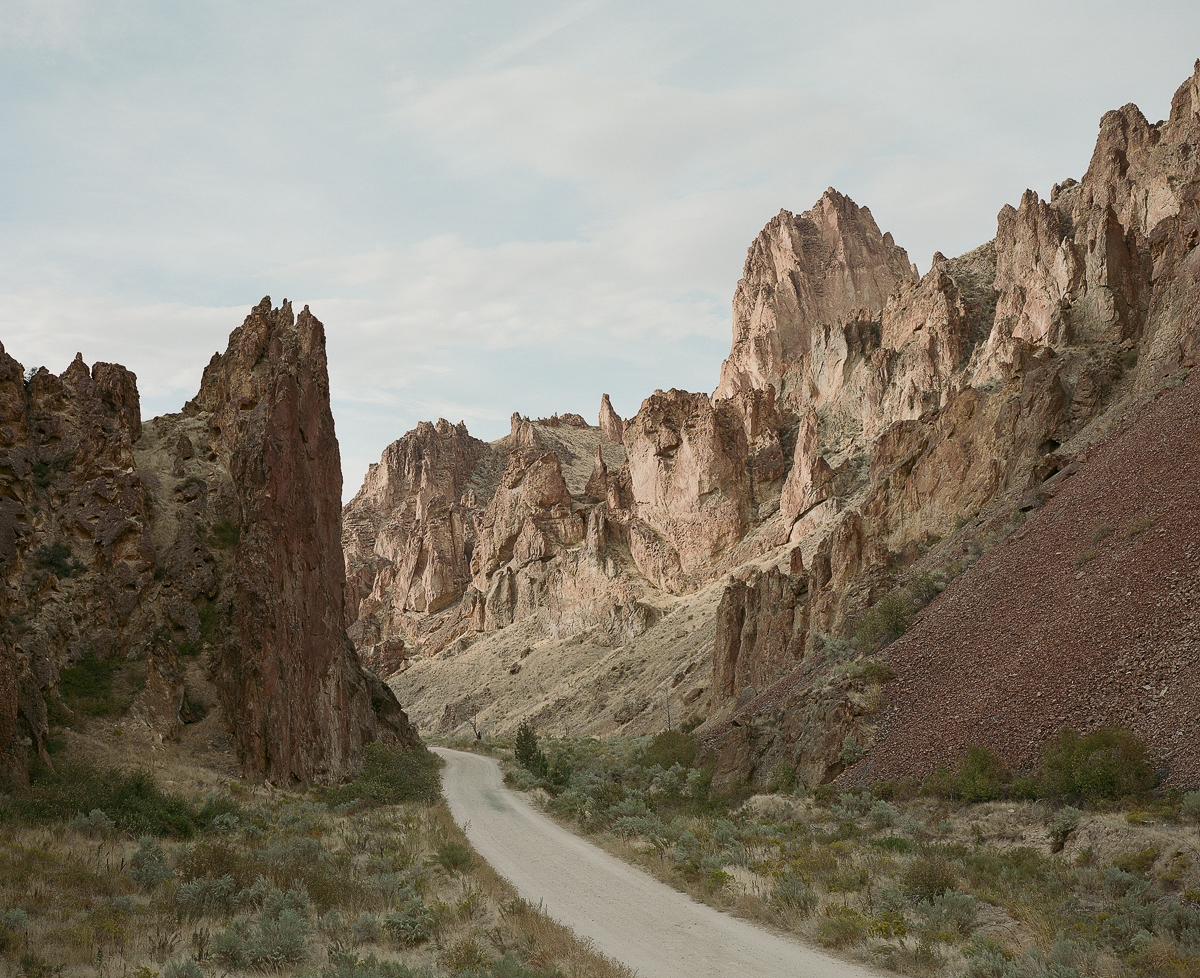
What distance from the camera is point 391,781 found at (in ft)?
97.2

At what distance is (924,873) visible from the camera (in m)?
11.9

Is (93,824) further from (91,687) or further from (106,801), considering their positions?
(91,687)

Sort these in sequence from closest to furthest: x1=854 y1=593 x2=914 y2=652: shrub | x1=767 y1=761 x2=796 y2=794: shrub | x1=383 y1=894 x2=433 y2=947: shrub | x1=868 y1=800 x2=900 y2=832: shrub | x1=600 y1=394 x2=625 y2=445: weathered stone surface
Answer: x1=383 y1=894 x2=433 y2=947: shrub, x1=868 y1=800 x2=900 y2=832: shrub, x1=767 y1=761 x2=796 y2=794: shrub, x1=854 y1=593 x2=914 y2=652: shrub, x1=600 y1=394 x2=625 y2=445: weathered stone surface

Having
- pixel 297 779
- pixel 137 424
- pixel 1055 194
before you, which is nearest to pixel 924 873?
A: pixel 297 779

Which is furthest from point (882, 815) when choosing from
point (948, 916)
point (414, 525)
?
point (414, 525)

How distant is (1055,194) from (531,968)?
101m

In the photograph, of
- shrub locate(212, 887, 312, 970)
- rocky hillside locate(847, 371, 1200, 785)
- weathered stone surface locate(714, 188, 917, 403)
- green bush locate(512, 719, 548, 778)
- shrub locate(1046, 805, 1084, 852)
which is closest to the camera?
shrub locate(212, 887, 312, 970)

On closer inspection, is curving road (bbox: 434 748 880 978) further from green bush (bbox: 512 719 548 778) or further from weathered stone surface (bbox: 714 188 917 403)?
weathered stone surface (bbox: 714 188 917 403)

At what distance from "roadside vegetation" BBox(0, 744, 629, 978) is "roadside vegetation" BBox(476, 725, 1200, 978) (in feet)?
11.5

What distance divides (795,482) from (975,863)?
2608 inches

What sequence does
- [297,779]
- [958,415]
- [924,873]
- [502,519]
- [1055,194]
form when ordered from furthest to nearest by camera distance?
[502,519]
[1055,194]
[958,415]
[297,779]
[924,873]

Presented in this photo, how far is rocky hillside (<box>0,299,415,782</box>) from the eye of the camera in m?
20.9

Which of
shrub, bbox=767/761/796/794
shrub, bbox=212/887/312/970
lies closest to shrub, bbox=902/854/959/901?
shrub, bbox=212/887/312/970

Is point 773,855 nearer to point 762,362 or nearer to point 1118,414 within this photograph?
point 1118,414
